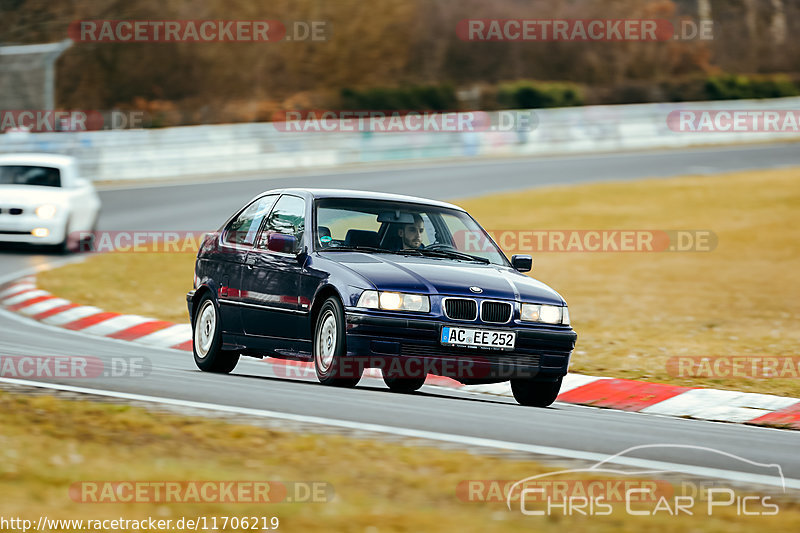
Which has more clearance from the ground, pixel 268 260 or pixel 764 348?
pixel 268 260

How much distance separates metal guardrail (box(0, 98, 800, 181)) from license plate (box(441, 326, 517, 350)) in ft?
74.3

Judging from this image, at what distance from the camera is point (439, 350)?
9.23 meters

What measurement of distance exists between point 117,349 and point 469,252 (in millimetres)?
3482

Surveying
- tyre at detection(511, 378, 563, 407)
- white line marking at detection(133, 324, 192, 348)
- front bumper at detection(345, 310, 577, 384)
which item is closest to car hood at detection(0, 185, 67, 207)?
white line marking at detection(133, 324, 192, 348)

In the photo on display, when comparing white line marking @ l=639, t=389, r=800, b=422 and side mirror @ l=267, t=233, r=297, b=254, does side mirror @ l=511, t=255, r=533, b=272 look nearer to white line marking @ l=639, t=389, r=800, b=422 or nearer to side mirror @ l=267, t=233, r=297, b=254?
white line marking @ l=639, t=389, r=800, b=422

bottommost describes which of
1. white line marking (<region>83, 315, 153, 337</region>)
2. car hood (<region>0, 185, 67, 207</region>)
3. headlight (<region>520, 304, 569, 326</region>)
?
white line marking (<region>83, 315, 153, 337</region>)

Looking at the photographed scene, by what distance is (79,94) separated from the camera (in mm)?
52781

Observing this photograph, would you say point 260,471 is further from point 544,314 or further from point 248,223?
point 248,223

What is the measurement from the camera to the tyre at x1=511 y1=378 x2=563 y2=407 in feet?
32.4

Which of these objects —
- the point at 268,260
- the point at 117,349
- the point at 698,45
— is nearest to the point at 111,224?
the point at 117,349

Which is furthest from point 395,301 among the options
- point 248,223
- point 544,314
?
point 248,223

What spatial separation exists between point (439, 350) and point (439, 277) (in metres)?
0.54

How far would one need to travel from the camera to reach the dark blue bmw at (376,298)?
9211 millimetres

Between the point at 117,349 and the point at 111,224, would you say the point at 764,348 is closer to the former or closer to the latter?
the point at 117,349
